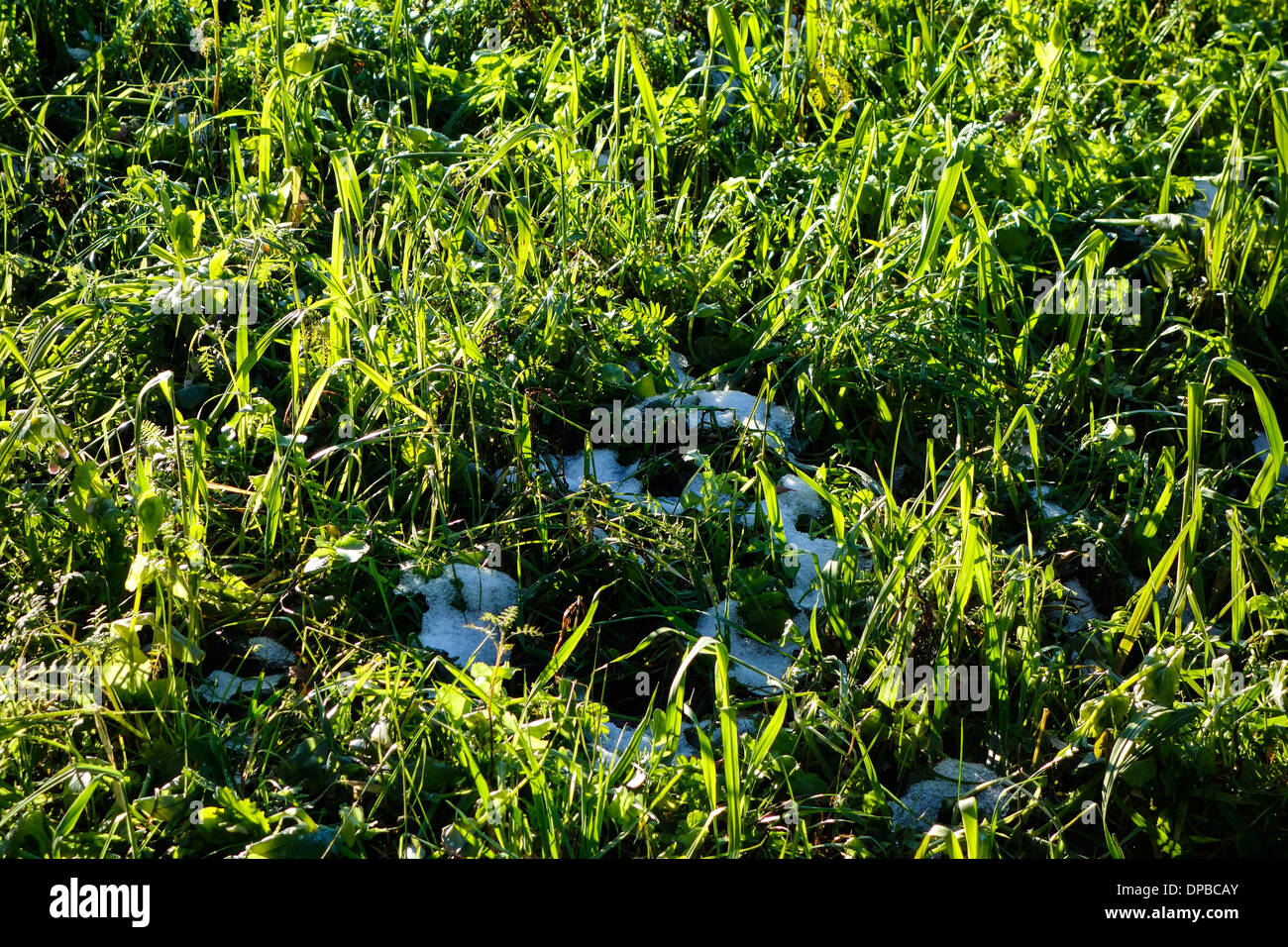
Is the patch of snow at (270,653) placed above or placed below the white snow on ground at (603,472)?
below

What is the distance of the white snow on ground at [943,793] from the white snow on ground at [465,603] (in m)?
0.82

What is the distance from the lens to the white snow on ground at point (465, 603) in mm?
2176

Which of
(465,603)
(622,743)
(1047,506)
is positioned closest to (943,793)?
(622,743)

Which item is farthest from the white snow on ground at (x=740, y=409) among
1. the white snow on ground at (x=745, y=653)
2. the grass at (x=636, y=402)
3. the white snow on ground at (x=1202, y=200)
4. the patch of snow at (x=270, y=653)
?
the white snow on ground at (x=1202, y=200)

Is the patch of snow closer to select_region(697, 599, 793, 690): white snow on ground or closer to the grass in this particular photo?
the grass

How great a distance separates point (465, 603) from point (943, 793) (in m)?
0.99

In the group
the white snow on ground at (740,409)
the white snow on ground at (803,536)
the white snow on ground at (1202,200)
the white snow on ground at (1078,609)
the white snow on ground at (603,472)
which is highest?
the white snow on ground at (1202,200)

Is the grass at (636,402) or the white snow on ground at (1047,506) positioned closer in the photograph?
the grass at (636,402)

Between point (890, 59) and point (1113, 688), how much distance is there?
2254 millimetres

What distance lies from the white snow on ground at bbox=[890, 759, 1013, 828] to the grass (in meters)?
0.01

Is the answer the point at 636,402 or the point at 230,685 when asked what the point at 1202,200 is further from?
the point at 230,685

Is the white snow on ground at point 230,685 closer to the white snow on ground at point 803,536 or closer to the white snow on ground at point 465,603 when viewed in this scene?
the white snow on ground at point 465,603

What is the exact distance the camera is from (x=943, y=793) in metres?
1.98
